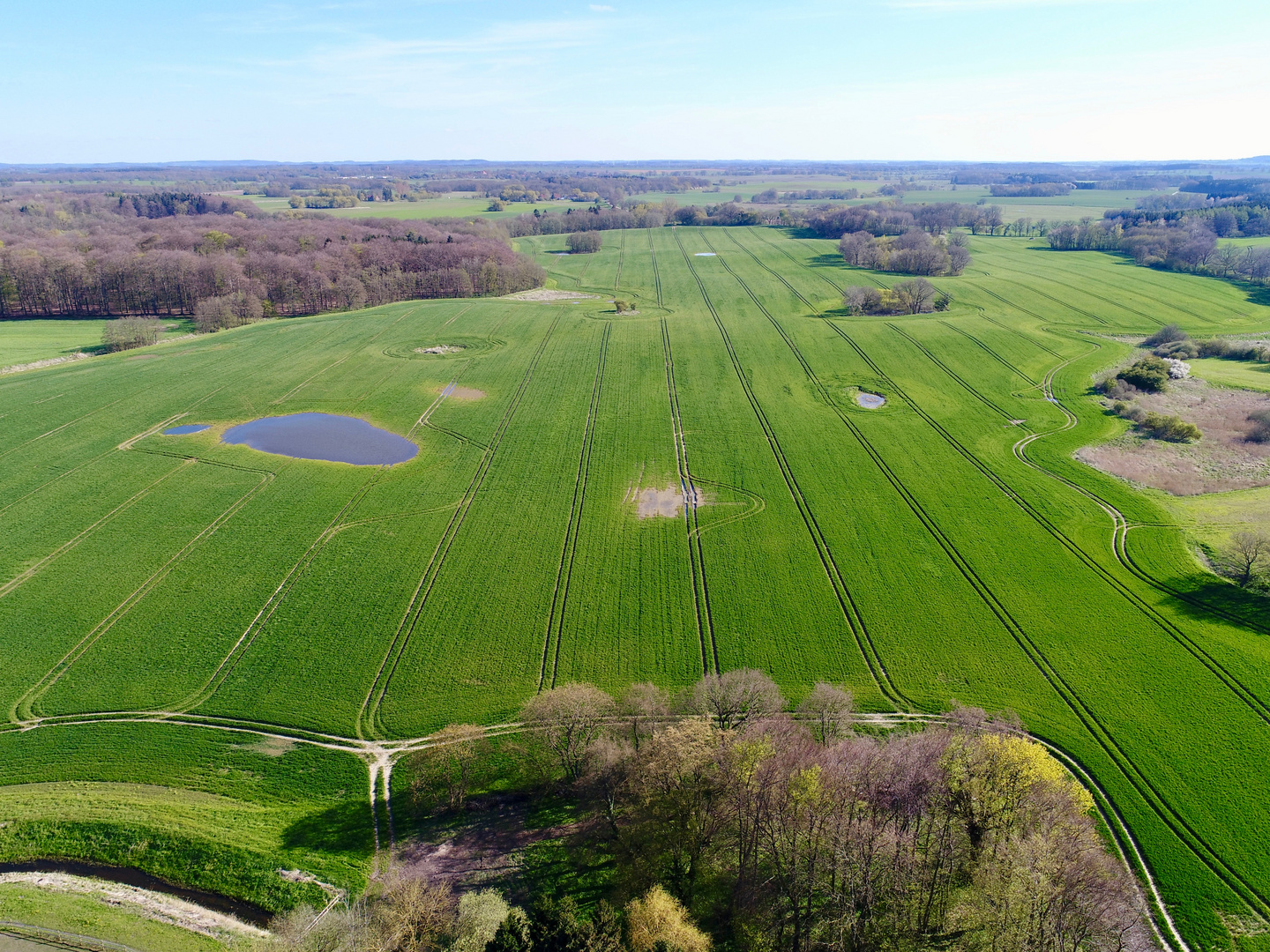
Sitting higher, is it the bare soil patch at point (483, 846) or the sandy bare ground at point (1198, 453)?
the sandy bare ground at point (1198, 453)

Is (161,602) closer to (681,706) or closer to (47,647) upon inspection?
(47,647)

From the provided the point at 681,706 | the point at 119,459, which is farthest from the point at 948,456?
the point at 119,459

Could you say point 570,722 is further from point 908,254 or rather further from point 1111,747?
point 908,254

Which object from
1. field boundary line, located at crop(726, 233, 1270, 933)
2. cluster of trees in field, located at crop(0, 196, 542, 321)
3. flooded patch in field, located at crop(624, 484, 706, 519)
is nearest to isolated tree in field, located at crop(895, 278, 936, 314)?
field boundary line, located at crop(726, 233, 1270, 933)

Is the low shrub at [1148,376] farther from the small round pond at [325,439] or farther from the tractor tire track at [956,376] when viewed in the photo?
the small round pond at [325,439]

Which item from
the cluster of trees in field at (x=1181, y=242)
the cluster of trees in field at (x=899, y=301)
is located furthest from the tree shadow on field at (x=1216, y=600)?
the cluster of trees in field at (x=1181, y=242)

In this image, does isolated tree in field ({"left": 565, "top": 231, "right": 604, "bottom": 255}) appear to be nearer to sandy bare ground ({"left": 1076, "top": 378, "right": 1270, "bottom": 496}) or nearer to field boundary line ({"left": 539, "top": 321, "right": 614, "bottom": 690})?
field boundary line ({"left": 539, "top": 321, "right": 614, "bottom": 690})

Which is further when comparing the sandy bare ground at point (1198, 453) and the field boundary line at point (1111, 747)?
the sandy bare ground at point (1198, 453)
